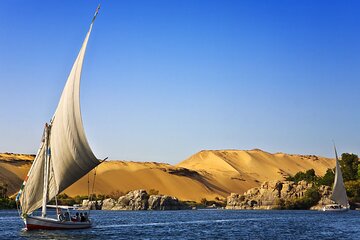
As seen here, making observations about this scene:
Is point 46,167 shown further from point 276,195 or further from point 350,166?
point 350,166

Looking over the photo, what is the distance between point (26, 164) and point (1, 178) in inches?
588

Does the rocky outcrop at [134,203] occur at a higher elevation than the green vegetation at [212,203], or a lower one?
lower

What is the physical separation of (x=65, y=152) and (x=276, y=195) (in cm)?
6684

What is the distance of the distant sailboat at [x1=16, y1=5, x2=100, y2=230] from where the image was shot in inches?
1484

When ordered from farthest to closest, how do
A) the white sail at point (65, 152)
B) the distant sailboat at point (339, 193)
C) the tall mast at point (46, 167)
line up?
the distant sailboat at point (339, 193), the tall mast at point (46, 167), the white sail at point (65, 152)

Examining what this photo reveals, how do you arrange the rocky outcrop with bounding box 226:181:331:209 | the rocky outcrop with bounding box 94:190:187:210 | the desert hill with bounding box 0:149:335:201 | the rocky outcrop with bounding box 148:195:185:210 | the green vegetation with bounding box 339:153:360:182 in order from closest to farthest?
the rocky outcrop with bounding box 94:190:187:210 < the rocky outcrop with bounding box 148:195:185:210 < the rocky outcrop with bounding box 226:181:331:209 < the green vegetation with bounding box 339:153:360:182 < the desert hill with bounding box 0:149:335:201

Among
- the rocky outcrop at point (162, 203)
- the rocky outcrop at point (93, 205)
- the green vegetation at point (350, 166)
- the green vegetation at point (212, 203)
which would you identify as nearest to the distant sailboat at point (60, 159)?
the rocky outcrop at point (93, 205)

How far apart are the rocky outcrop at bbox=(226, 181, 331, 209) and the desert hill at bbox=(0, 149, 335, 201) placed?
32.6 meters

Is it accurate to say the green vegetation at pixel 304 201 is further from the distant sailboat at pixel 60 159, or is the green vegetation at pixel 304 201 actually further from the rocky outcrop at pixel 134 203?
the distant sailboat at pixel 60 159

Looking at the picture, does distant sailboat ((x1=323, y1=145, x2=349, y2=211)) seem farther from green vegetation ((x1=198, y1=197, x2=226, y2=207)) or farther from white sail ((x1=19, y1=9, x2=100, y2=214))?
white sail ((x1=19, y1=9, x2=100, y2=214))

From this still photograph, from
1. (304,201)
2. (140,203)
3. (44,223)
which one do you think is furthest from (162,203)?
(44,223)

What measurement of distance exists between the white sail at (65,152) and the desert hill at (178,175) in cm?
7642

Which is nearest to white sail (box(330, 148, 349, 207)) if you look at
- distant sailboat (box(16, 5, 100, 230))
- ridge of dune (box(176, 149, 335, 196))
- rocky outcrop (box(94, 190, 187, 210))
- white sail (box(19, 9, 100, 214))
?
rocky outcrop (box(94, 190, 187, 210))

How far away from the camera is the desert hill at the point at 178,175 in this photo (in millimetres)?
129250
